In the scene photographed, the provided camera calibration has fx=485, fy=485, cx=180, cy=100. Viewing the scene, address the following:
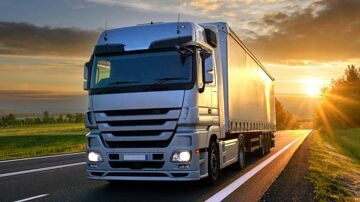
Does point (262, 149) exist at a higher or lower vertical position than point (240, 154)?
Result: lower

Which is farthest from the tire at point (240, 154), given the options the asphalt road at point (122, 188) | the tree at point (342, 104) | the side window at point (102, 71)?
the tree at point (342, 104)

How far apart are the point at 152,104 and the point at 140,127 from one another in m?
0.52

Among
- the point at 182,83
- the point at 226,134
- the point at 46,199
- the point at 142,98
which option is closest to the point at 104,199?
the point at 46,199

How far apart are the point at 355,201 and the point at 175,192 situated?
349 cm

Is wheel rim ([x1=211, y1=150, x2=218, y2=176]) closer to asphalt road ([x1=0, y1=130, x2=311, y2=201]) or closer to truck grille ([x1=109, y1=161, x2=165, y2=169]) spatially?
asphalt road ([x1=0, y1=130, x2=311, y2=201])

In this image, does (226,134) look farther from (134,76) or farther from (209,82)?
(134,76)

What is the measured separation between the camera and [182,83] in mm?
9359

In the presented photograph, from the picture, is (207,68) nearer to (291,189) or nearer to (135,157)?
(135,157)

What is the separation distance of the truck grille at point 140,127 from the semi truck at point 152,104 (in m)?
0.02

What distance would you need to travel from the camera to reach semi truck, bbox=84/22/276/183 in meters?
9.30

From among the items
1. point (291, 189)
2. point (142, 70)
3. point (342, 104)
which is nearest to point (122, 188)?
point (142, 70)

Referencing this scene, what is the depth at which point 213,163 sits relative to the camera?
419 inches

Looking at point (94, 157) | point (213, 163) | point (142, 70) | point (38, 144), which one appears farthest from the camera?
point (38, 144)

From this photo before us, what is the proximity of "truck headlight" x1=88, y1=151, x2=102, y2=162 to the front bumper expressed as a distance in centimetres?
8
